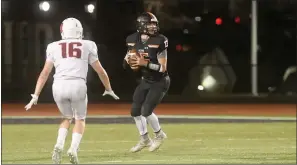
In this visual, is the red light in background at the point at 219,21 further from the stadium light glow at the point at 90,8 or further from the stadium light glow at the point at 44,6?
the stadium light glow at the point at 44,6

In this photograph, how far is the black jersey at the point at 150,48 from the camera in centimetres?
1163

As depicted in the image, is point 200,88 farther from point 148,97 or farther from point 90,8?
point 148,97

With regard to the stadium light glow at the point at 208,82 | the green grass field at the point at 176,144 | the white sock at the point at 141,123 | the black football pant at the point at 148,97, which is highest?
the black football pant at the point at 148,97

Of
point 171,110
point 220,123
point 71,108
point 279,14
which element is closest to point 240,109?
point 171,110

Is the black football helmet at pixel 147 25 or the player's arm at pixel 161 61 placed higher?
the black football helmet at pixel 147 25

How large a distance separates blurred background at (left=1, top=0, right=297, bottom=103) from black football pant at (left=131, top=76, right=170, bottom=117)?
1343 cm

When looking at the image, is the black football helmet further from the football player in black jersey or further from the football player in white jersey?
the football player in white jersey

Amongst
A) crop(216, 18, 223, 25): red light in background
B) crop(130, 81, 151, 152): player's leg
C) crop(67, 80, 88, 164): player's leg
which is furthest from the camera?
crop(216, 18, 223, 25): red light in background

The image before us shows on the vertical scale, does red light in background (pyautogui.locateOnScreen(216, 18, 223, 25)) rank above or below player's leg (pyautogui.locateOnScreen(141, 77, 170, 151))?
above

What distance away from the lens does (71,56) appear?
9641 millimetres

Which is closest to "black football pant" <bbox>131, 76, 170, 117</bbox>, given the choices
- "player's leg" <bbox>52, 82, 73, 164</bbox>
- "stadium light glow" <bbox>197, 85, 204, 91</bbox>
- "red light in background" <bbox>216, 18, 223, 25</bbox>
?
"player's leg" <bbox>52, 82, 73, 164</bbox>

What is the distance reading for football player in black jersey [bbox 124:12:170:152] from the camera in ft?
38.1

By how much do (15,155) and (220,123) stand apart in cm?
822

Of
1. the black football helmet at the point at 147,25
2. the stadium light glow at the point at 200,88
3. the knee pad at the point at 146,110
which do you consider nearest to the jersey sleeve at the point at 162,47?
the black football helmet at the point at 147,25
